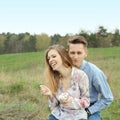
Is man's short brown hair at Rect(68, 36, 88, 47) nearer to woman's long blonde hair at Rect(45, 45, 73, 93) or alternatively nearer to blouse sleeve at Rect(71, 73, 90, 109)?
woman's long blonde hair at Rect(45, 45, 73, 93)

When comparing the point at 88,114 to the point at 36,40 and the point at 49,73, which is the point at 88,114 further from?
the point at 36,40

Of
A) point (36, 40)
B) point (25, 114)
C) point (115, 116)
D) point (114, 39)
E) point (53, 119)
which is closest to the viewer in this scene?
point (53, 119)

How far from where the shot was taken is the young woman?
10.0ft

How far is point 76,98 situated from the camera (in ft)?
10.1

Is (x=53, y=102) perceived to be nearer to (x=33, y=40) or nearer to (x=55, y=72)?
(x=55, y=72)

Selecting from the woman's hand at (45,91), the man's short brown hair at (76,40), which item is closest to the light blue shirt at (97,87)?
the man's short brown hair at (76,40)

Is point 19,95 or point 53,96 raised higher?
point 53,96

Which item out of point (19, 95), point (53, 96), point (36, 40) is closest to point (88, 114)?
point (53, 96)

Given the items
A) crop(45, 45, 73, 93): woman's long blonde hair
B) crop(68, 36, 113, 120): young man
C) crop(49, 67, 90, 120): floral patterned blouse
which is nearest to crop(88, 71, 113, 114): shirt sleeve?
crop(68, 36, 113, 120): young man

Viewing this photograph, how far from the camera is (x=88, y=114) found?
3.24 m

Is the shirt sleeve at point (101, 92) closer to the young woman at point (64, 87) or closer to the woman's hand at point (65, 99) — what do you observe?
the young woman at point (64, 87)

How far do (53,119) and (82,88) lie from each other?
458 mm

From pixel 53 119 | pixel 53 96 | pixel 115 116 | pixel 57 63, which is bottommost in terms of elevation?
pixel 115 116

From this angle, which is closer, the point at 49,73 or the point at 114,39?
the point at 49,73
